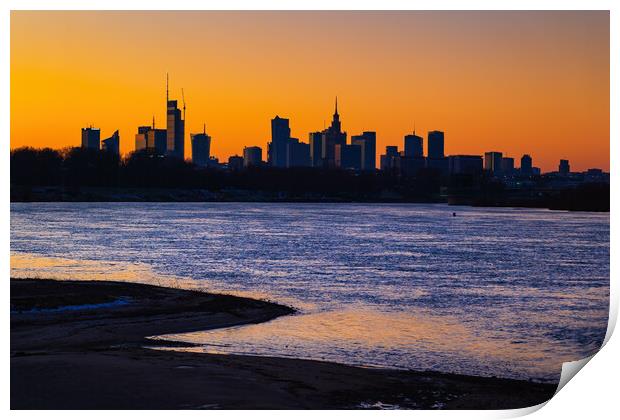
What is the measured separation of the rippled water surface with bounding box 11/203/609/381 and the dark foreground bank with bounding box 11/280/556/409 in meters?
0.65

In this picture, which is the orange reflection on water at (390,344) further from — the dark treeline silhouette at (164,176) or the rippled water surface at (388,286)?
the dark treeline silhouette at (164,176)

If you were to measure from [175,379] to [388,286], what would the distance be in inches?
375

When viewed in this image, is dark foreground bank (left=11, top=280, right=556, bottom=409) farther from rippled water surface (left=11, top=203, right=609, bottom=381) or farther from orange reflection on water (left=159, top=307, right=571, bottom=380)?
rippled water surface (left=11, top=203, right=609, bottom=381)

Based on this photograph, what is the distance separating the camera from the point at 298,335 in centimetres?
1077

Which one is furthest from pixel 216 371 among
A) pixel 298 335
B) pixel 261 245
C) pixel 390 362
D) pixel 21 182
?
pixel 21 182

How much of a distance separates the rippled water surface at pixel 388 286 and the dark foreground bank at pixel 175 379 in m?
0.65

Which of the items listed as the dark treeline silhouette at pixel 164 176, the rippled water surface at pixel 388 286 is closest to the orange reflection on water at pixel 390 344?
the rippled water surface at pixel 388 286

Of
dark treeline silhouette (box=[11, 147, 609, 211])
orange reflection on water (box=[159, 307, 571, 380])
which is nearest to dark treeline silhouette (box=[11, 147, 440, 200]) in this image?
dark treeline silhouette (box=[11, 147, 609, 211])

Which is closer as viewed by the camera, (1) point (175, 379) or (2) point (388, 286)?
(1) point (175, 379)

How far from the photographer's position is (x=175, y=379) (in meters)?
7.62

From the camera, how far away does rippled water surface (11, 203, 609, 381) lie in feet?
33.0

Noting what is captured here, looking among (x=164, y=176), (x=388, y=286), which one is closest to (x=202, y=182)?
(x=164, y=176)

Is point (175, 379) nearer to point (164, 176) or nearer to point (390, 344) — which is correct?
point (390, 344)
